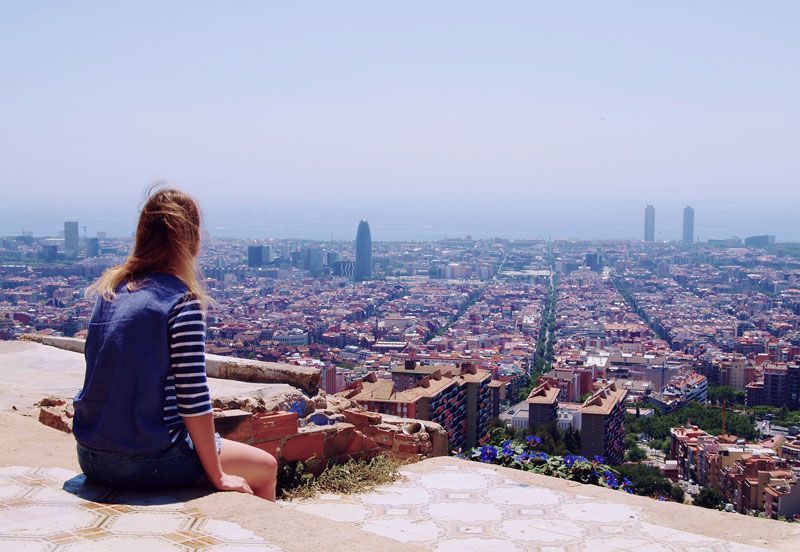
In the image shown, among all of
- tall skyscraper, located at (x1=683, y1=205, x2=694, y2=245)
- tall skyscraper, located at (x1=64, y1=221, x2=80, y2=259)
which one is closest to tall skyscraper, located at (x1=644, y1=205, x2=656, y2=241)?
tall skyscraper, located at (x1=683, y1=205, x2=694, y2=245)

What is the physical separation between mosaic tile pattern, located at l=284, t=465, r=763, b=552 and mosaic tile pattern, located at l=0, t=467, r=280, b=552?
0.76 metres

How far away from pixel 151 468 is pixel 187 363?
0.23 meters

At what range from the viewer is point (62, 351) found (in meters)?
4.56

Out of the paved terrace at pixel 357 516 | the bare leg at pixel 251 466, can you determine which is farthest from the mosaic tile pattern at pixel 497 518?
the bare leg at pixel 251 466

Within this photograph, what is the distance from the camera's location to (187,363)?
1973 mm

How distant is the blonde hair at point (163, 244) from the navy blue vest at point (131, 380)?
0.07 m

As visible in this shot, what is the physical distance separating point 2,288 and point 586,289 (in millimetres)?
42929

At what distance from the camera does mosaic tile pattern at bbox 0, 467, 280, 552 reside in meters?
1.69

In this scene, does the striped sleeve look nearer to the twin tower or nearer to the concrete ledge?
the concrete ledge

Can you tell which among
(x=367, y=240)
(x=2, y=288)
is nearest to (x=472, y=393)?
(x=2, y=288)

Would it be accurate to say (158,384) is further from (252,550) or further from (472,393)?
(472,393)

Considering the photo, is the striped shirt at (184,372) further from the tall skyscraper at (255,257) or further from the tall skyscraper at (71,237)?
the tall skyscraper at (255,257)

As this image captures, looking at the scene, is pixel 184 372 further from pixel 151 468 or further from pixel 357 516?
pixel 357 516

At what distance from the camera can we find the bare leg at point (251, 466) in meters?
2.09
